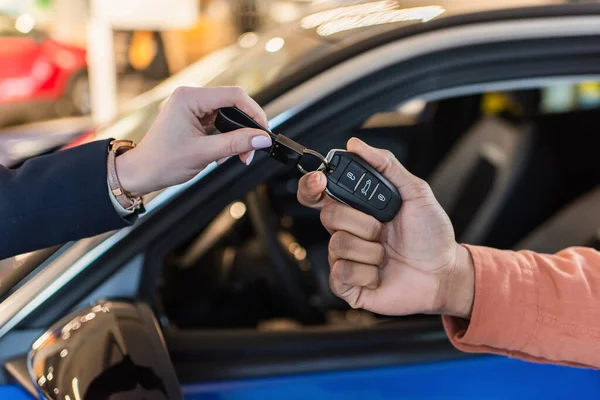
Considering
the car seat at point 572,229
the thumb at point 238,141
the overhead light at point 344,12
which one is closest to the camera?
the thumb at point 238,141

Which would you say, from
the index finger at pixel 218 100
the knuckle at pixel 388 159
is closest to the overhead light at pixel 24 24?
the index finger at pixel 218 100

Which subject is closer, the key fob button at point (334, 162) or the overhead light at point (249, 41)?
the key fob button at point (334, 162)

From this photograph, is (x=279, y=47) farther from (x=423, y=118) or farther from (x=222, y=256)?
(x=423, y=118)

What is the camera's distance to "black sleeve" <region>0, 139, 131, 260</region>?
85cm

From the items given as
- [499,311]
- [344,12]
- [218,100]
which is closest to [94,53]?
[344,12]

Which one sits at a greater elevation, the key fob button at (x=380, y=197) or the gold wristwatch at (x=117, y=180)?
the gold wristwatch at (x=117, y=180)

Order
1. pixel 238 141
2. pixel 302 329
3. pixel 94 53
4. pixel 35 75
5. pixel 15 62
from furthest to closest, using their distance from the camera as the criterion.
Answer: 1. pixel 35 75
2. pixel 15 62
3. pixel 94 53
4. pixel 302 329
5. pixel 238 141

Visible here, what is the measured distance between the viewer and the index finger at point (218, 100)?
82 cm

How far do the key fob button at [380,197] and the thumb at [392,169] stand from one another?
23 millimetres

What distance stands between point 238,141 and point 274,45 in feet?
1.95

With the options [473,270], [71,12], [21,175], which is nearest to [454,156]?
[473,270]

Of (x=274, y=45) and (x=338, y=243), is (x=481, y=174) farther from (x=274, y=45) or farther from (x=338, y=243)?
(x=338, y=243)

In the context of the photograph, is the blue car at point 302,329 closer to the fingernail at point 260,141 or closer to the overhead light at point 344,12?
the overhead light at point 344,12

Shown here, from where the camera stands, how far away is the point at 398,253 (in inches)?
36.8
